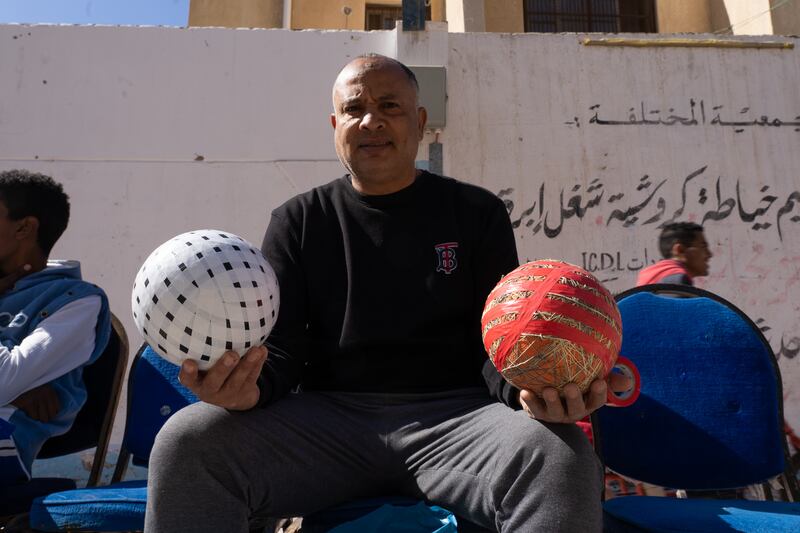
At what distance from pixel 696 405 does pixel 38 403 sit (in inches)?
88.9

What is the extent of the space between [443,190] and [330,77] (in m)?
3.90

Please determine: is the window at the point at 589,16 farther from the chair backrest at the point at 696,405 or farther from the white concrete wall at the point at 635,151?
the chair backrest at the point at 696,405

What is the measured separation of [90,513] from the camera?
1.84m

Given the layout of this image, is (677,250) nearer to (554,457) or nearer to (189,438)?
(554,457)

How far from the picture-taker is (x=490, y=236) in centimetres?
199

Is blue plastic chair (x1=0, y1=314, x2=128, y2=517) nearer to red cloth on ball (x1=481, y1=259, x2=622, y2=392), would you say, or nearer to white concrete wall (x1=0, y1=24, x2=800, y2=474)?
red cloth on ball (x1=481, y1=259, x2=622, y2=392)

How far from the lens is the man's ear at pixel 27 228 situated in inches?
108

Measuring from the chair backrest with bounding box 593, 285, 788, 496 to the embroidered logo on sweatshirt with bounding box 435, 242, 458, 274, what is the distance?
71 cm

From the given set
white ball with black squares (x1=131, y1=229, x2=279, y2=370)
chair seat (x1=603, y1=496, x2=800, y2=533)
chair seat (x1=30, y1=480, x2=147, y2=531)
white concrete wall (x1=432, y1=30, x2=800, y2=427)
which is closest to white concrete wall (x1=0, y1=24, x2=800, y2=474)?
white concrete wall (x1=432, y1=30, x2=800, y2=427)

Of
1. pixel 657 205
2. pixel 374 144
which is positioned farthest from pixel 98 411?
pixel 657 205

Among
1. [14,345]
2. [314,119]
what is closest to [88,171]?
[314,119]

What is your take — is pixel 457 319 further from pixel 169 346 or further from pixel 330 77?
pixel 330 77

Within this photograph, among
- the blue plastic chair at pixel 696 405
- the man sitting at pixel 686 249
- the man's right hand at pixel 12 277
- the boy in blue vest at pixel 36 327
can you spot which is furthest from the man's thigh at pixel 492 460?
the man sitting at pixel 686 249

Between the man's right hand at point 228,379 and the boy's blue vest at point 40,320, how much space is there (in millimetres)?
1089
